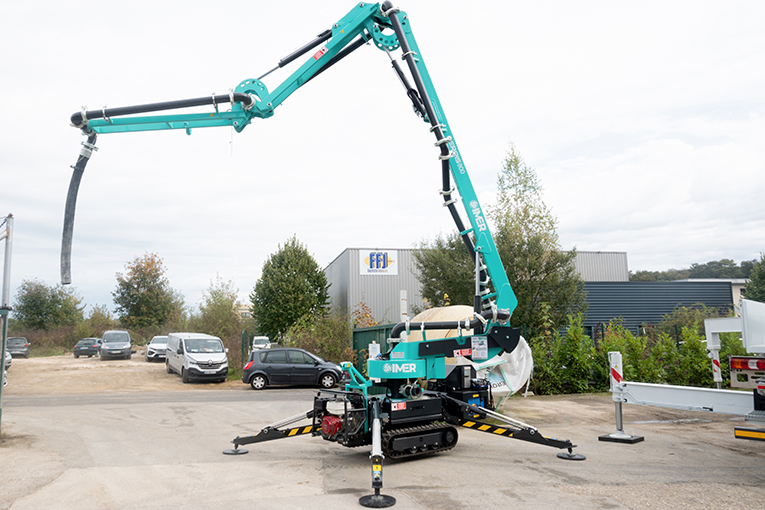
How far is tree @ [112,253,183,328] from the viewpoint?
47.1 meters

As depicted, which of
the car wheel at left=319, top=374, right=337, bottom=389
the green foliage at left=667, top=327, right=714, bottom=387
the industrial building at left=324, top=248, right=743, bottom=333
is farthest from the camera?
the industrial building at left=324, top=248, right=743, bottom=333

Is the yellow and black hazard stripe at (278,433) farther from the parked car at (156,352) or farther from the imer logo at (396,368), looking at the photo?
the parked car at (156,352)

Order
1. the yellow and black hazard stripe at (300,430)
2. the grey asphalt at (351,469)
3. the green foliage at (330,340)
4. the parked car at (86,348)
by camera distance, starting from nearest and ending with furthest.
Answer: the grey asphalt at (351,469)
the yellow and black hazard stripe at (300,430)
the green foliage at (330,340)
the parked car at (86,348)

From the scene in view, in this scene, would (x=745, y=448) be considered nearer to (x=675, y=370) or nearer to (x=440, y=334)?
(x=440, y=334)

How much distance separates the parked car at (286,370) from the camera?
1797 centimetres

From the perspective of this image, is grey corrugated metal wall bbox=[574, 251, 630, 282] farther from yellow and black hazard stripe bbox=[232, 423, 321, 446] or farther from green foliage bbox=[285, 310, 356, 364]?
yellow and black hazard stripe bbox=[232, 423, 321, 446]

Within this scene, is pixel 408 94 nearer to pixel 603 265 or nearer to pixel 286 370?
pixel 286 370

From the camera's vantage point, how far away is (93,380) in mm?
20844

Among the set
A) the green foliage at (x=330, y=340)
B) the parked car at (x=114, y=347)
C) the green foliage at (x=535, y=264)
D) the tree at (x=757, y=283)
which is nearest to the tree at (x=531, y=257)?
the green foliage at (x=535, y=264)

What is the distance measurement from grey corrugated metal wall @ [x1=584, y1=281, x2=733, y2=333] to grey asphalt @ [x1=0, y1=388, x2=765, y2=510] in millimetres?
20421

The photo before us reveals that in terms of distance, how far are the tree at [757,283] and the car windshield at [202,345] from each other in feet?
117

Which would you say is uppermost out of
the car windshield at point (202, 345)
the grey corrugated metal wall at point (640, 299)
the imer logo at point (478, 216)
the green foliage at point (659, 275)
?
the green foliage at point (659, 275)

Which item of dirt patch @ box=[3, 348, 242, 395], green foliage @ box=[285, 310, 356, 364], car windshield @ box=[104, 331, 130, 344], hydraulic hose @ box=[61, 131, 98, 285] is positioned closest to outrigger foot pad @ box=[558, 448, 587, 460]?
hydraulic hose @ box=[61, 131, 98, 285]

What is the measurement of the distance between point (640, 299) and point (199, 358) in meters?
24.9
